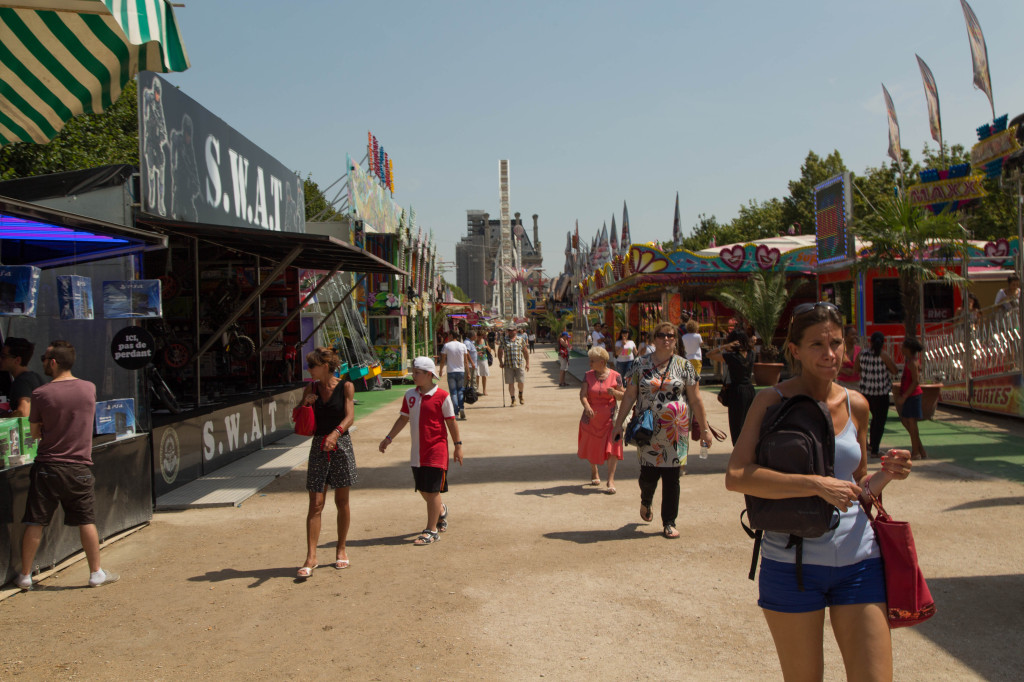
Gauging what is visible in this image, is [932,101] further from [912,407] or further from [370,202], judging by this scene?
[370,202]

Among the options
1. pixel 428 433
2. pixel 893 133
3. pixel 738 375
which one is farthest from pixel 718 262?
pixel 428 433

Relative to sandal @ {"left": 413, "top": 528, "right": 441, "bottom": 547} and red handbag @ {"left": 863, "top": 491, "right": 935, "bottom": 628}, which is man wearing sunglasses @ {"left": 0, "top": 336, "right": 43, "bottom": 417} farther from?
red handbag @ {"left": 863, "top": 491, "right": 935, "bottom": 628}

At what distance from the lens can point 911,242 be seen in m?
15.7

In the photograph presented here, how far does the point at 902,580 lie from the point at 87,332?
780 centimetres

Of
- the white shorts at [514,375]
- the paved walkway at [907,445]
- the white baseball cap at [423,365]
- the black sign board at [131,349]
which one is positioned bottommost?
the paved walkway at [907,445]

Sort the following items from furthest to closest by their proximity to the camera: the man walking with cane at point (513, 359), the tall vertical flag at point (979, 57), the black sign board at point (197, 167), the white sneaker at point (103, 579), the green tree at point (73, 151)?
the green tree at point (73, 151), the man walking with cane at point (513, 359), the tall vertical flag at point (979, 57), the black sign board at point (197, 167), the white sneaker at point (103, 579)

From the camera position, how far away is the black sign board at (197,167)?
8.80 m

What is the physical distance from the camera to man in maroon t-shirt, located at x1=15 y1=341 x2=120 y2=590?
5.41 m

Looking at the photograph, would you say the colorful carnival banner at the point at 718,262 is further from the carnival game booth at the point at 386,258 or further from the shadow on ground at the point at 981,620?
the shadow on ground at the point at 981,620

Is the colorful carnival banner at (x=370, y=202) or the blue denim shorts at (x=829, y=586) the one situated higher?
the colorful carnival banner at (x=370, y=202)

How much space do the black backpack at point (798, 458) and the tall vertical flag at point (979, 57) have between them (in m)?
13.8

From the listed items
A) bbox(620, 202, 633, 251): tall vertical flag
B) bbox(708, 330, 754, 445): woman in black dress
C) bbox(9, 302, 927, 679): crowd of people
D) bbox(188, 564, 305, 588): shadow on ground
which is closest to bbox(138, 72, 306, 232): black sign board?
bbox(9, 302, 927, 679): crowd of people

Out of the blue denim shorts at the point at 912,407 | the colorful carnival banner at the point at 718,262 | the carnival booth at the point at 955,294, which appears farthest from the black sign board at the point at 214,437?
the colorful carnival banner at the point at 718,262

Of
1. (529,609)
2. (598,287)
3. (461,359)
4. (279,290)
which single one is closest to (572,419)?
(461,359)
